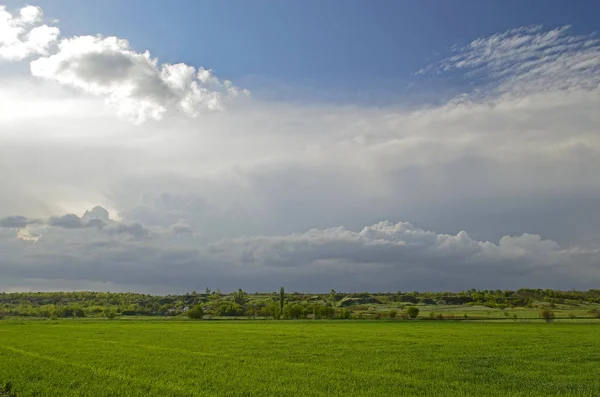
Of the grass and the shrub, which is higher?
the grass

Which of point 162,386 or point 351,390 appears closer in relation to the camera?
point 351,390

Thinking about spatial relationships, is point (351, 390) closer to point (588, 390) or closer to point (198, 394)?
point (198, 394)

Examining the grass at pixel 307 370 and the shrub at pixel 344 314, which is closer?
the grass at pixel 307 370

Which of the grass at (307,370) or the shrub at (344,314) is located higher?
the grass at (307,370)

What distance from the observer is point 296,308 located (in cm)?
19838

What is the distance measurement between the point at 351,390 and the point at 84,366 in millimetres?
25959

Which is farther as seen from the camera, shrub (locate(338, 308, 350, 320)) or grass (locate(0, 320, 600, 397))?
shrub (locate(338, 308, 350, 320))

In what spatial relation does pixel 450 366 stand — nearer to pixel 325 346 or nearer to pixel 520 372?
pixel 520 372

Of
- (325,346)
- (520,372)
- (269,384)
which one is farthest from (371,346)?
(269,384)

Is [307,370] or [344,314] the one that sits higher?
[307,370]

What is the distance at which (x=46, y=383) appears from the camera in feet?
107

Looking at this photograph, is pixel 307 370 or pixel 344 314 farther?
pixel 344 314

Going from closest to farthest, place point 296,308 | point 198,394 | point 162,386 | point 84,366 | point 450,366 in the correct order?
point 198,394
point 162,386
point 450,366
point 84,366
point 296,308

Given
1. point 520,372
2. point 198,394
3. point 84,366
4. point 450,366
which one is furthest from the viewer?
point 84,366
